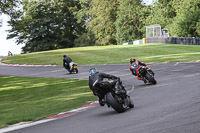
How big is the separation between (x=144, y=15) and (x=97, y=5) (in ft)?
37.4

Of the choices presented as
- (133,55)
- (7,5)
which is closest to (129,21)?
(133,55)

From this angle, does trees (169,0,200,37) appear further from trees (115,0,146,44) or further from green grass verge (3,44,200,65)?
green grass verge (3,44,200,65)

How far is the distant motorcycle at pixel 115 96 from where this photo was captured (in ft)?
29.6

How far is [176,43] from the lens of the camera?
4744 centimetres

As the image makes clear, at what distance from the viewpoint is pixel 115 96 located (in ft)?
30.4

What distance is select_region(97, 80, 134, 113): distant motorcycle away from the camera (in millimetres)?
9031

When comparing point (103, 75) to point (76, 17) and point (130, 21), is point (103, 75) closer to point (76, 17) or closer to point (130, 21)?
point (130, 21)

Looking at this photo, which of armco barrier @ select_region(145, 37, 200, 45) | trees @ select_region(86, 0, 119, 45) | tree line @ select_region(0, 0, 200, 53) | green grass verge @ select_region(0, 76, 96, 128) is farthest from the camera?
trees @ select_region(86, 0, 119, 45)

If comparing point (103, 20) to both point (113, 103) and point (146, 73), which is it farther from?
point (113, 103)

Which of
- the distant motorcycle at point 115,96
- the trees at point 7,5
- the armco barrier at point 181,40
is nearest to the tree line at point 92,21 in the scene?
the armco barrier at point 181,40

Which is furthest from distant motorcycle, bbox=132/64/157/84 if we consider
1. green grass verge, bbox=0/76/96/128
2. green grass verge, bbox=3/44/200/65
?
green grass verge, bbox=3/44/200/65

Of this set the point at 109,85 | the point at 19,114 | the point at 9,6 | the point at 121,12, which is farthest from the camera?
the point at 121,12

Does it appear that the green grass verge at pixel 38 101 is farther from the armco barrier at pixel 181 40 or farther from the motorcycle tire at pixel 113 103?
the armco barrier at pixel 181 40

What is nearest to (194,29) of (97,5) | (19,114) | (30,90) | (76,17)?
(97,5)
